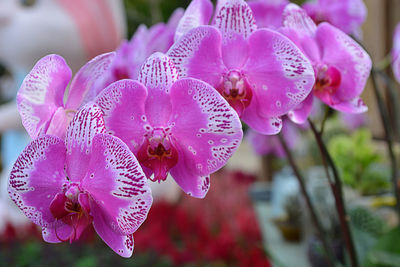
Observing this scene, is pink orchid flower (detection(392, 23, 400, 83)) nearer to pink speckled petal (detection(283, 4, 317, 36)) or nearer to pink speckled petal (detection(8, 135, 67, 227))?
pink speckled petal (detection(283, 4, 317, 36))

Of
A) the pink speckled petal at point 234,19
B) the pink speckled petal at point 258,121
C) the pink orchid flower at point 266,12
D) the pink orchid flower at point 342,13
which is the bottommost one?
the pink orchid flower at point 342,13

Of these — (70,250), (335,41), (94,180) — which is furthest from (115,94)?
(70,250)

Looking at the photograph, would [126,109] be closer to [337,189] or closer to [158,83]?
[158,83]

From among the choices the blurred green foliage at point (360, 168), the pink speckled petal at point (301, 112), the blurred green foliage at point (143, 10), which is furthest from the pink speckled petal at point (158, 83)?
the blurred green foliage at point (143, 10)

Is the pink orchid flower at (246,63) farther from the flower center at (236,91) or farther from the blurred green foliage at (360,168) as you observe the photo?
the blurred green foliage at (360,168)

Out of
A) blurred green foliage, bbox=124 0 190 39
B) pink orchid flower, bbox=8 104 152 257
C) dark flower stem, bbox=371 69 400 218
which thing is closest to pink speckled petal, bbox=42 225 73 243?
pink orchid flower, bbox=8 104 152 257

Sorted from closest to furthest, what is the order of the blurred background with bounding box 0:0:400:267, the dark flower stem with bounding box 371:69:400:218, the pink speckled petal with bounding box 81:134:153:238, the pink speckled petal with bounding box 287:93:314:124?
the pink speckled petal with bounding box 81:134:153:238, the pink speckled petal with bounding box 287:93:314:124, the dark flower stem with bounding box 371:69:400:218, the blurred background with bounding box 0:0:400:267

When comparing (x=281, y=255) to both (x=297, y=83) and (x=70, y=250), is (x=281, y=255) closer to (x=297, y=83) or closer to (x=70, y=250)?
(x=70, y=250)
